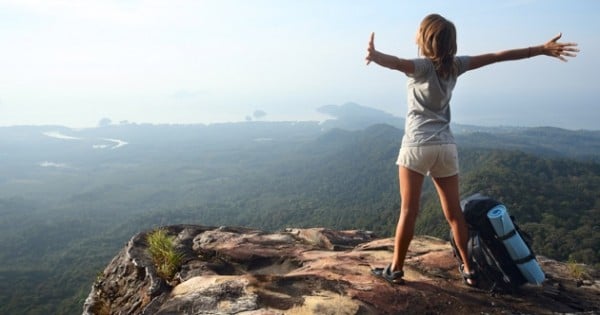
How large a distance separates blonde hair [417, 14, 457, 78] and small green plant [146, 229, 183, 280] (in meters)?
4.17

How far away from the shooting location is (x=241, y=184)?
628 ft

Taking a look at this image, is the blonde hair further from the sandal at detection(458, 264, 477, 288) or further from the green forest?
the green forest

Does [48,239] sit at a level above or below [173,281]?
below

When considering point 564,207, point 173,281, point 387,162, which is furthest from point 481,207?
point 387,162

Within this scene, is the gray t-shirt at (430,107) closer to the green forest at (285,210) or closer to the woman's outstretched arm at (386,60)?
the woman's outstretched arm at (386,60)

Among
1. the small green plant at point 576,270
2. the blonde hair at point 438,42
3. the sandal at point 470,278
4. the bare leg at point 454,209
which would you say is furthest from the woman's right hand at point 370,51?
the small green plant at point 576,270

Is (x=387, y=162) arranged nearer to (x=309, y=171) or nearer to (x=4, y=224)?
(x=309, y=171)

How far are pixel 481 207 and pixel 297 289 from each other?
2272 mm

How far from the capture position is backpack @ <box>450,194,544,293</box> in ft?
15.8

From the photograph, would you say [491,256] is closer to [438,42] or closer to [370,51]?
[438,42]

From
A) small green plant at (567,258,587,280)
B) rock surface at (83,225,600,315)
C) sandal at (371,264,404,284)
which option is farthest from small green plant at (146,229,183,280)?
small green plant at (567,258,587,280)

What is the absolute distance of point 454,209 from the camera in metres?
4.73

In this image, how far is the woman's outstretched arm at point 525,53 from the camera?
449cm

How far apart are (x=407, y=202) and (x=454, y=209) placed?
1.84ft
